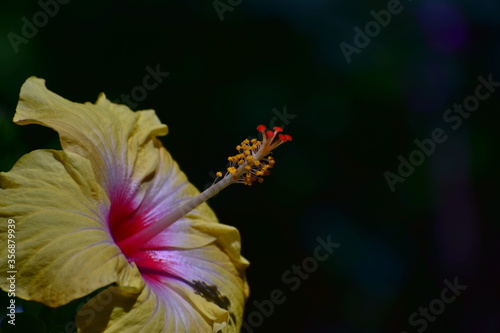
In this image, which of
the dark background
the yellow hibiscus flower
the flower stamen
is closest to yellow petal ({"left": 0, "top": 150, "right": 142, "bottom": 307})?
the yellow hibiscus flower

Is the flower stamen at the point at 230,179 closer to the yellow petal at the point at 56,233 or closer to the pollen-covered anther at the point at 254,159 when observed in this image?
the pollen-covered anther at the point at 254,159

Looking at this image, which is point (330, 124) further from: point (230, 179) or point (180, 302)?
point (180, 302)

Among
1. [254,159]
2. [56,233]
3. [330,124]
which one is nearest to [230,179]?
[254,159]

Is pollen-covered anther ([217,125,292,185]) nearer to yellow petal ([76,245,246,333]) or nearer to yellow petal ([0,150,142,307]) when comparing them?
yellow petal ([76,245,246,333])

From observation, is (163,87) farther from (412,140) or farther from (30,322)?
(30,322)

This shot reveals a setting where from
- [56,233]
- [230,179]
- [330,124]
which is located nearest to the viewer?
[56,233]

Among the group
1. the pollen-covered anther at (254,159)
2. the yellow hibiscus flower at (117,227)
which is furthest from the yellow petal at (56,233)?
the pollen-covered anther at (254,159)

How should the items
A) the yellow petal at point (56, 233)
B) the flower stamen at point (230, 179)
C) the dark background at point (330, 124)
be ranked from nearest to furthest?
the yellow petal at point (56, 233), the flower stamen at point (230, 179), the dark background at point (330, 124)
